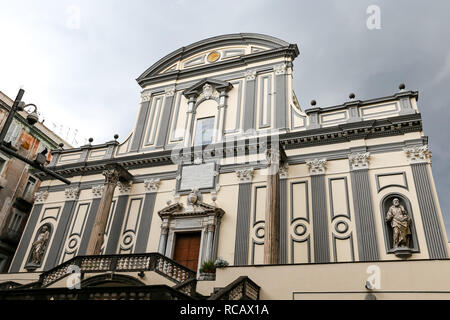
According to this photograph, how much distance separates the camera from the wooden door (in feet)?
53.9

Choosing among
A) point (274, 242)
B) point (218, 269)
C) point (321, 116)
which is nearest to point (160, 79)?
point (321, 116)

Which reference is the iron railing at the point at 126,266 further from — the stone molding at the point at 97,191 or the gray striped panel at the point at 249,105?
the gray striped panel at the point at 249,105

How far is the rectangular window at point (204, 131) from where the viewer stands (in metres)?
19.8

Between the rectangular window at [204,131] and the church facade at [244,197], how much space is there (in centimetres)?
8

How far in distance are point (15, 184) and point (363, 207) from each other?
22.3 metres

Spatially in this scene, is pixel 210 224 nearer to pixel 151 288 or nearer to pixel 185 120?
pixel 185 120

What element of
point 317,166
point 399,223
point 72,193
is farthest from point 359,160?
point 72,193

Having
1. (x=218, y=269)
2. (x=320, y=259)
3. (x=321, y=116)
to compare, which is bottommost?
(x=218, y=269)

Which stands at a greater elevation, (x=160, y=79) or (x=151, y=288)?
(x=160, y=79)

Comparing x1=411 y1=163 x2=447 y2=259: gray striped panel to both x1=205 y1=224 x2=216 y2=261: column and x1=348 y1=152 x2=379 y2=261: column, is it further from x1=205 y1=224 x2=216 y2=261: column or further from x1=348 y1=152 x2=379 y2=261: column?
x1=205 y1=224 x2=216 y2=261: column

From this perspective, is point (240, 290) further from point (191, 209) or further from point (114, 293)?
point (191, 209)

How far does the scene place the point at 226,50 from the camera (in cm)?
2275

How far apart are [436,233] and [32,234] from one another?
65.8 feet
